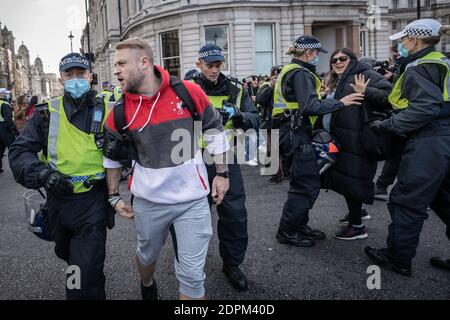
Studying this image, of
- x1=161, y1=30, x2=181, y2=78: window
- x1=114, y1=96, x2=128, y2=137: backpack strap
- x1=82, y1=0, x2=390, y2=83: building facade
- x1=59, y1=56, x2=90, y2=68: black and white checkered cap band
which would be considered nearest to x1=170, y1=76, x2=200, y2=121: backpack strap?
x1=114, y1=96, x2=128, y2=137: backpack strap

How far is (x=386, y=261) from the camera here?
3.94 metres

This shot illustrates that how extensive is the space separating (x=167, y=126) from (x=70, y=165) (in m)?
0.79

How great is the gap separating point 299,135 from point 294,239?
118 centimetres

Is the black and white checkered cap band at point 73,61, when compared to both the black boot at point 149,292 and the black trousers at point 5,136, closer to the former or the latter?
the black boot at point 149,292

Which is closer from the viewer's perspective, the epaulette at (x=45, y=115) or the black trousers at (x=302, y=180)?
the epaulette at (x=45, y=115)

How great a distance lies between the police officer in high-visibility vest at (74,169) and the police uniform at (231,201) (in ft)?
3.38

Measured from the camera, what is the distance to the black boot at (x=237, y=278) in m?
3.66

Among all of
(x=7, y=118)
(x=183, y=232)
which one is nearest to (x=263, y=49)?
(x=7, y=118)

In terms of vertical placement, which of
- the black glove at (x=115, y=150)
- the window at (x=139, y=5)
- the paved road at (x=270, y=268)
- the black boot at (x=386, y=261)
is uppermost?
the window at (x=139, y=5)

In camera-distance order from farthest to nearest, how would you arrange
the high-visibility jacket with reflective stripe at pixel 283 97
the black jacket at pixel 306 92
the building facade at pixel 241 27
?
the building facade at pixel 241 27 < the high-visibility jacket with reflective stripe at pixel 283 97 < the black jacket at pixel 306 92

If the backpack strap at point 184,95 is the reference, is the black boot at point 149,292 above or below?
below

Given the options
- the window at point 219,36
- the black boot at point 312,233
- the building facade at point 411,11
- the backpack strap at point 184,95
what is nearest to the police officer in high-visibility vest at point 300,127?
the black boot at point 312,233

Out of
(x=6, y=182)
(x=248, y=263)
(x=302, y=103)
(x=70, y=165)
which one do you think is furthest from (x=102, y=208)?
(x=6, y=182)

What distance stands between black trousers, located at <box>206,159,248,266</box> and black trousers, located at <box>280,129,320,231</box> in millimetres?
918
